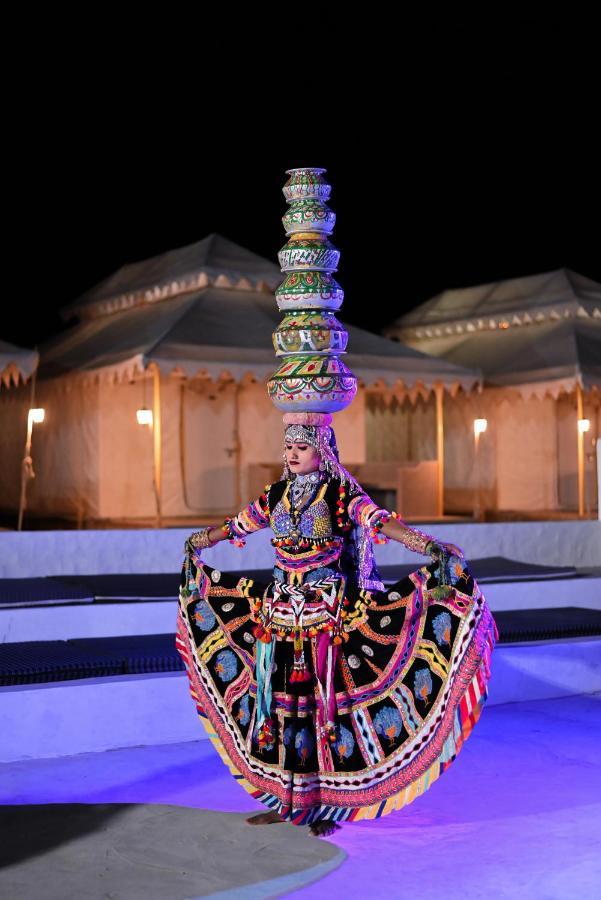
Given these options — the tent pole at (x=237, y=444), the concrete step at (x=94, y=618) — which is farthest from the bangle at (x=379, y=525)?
the tent pole at (x=237, y=444)

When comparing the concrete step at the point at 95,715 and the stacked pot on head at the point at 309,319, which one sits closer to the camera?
the stacked pot on head at the point at 309,319

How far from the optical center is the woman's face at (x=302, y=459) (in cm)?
461

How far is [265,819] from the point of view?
4438 millimetres

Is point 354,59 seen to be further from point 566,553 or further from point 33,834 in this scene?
point 33,834

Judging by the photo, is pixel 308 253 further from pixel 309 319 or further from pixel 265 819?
pixel 265 819

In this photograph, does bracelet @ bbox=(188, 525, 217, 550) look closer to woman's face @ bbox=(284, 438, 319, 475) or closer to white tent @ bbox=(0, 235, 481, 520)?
woman's face @ bbox=(284, 438, 319, 475)

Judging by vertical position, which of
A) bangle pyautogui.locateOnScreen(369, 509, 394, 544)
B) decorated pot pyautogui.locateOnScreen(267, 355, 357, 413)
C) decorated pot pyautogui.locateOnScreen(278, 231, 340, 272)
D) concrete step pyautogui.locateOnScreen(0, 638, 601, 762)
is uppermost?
decorated pot pyautogui.locateOnScreen(278, 231, 340, 272)

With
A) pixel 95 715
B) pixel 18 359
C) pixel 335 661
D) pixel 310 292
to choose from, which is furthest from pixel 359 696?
pixel 18 359

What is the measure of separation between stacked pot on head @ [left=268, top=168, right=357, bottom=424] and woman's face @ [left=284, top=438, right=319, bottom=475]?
0.42 feet

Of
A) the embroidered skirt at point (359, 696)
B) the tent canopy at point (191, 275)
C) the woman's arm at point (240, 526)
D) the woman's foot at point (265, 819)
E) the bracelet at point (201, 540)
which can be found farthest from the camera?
the tent canopy at point (191, 275)

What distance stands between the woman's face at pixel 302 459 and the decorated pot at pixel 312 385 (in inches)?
7.3

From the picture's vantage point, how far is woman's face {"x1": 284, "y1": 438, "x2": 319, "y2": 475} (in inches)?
181

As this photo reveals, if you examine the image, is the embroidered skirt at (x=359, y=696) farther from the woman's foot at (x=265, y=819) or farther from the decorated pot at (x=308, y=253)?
the decorated pot at (x=308, y=253)

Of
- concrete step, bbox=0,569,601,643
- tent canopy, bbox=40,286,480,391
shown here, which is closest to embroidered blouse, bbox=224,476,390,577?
concrete step, bbox=0,569,601,643
